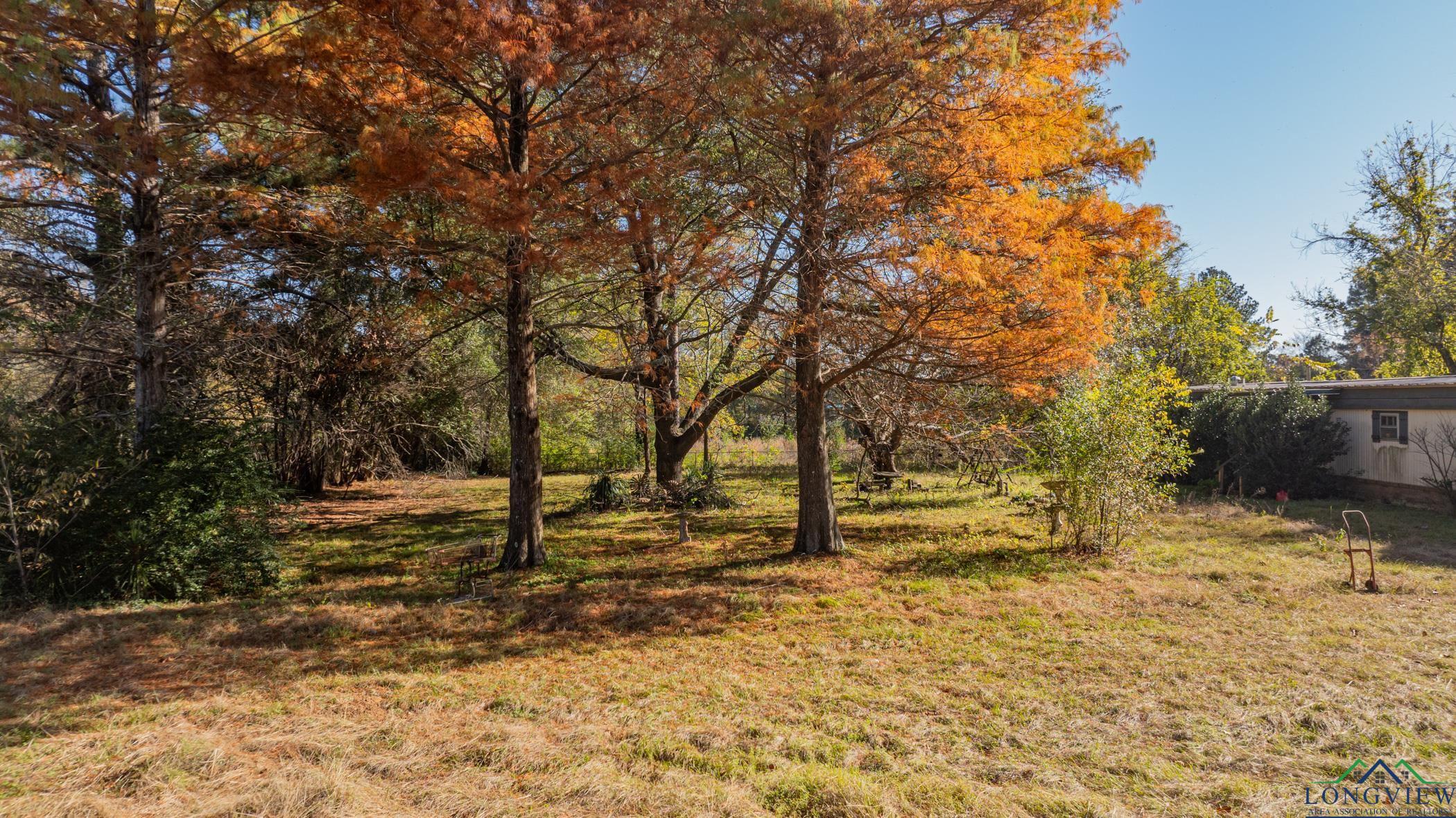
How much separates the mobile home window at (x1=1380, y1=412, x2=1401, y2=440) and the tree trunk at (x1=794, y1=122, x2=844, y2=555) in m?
13.3

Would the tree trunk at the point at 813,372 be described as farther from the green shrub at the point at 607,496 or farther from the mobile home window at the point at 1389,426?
the mobile home window at the point at 1389,426

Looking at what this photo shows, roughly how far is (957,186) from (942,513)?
23.8ft

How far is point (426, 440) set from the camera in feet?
50.2

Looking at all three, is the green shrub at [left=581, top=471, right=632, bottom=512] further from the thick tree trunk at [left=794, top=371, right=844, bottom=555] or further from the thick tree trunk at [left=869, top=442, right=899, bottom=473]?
the thick tree trunk at [left=794, top=371, right=844, bottom=555]

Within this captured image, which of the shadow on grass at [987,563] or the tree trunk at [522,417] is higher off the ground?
the tree trunk at [522,417]

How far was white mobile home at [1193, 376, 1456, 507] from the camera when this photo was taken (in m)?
13.7

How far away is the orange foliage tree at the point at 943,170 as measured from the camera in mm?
7285

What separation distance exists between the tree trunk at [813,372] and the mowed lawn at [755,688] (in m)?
0.61

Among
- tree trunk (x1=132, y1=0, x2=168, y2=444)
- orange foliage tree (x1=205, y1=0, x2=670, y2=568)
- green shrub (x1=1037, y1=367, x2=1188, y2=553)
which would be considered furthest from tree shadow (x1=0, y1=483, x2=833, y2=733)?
green shrub (x1=1037, y1=367, x2=1188, y2=553)

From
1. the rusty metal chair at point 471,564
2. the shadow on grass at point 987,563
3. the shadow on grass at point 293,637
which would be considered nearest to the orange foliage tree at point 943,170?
the shadow on grass at point 987,563

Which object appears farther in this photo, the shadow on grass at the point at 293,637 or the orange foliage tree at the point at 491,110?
the orange foliage tree at the point at 491,110

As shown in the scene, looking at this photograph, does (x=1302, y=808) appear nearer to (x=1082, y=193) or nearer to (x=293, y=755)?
(x=293, y=755)

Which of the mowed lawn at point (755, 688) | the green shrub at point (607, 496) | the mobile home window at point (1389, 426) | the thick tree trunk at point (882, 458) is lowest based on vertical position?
the mowed lawn at point (755, 688)

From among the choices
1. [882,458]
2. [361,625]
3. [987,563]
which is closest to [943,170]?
[987,563]
